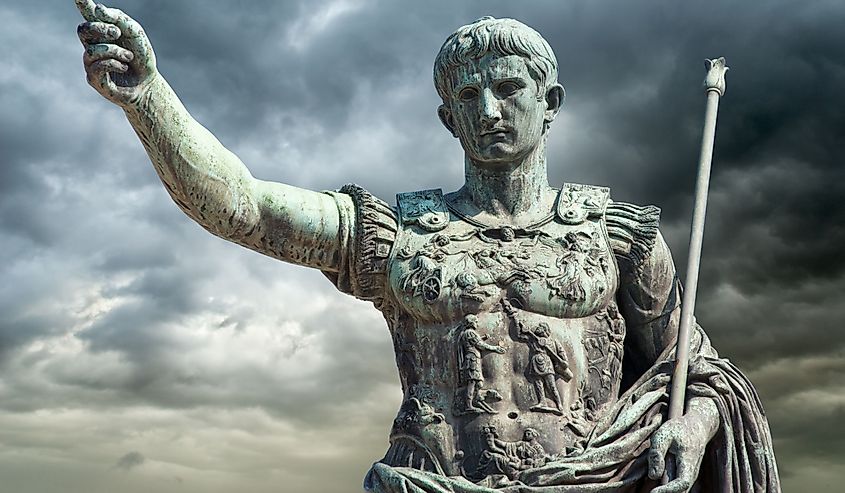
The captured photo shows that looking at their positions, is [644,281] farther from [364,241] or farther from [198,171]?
[198,171]

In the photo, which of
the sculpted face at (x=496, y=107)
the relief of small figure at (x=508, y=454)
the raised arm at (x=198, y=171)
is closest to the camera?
the raised arm at (x=198, y=171)

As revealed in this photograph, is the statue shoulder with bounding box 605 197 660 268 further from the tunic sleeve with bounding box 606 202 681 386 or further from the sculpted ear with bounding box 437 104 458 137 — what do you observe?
the sculpted ear with bounding box 437 104 458 137

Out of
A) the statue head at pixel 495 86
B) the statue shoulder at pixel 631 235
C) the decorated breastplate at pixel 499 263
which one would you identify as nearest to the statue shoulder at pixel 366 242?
the decorated breastplate at pixel 499 263

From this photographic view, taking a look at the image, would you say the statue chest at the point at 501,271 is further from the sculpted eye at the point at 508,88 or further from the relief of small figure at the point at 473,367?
the sculpted eye at the point at 508,88

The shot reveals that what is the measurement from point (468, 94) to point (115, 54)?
2.35 meters

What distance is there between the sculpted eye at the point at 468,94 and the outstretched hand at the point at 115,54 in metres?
2.01

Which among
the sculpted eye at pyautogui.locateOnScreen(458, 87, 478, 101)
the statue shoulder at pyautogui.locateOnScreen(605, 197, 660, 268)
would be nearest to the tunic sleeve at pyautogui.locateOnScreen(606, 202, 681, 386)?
the statue shoulder at pyautogui.locateOnScreen(605, 197, 660, 268)

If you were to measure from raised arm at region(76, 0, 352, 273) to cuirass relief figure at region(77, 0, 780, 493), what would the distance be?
0.01 metres

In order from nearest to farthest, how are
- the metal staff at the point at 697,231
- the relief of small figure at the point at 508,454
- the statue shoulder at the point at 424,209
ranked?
the relief of small figure at the point at 508,454 < the metal staff at the point at 697,231 < the statue shoulder at the point at 424,209

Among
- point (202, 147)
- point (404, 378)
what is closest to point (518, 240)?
point (404, 378)

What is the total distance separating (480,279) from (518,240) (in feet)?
1.60

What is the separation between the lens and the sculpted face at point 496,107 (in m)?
8.98

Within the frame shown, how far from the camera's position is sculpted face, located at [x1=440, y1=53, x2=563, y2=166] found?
29.5 ft

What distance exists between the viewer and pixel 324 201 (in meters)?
9.12
